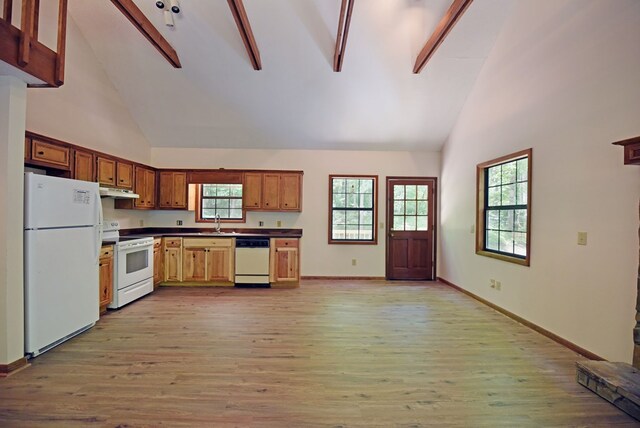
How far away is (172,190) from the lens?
232 inches

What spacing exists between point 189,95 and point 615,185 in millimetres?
5420

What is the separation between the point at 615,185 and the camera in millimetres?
2635

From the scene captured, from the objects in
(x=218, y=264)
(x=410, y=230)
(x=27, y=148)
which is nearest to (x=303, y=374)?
(x=218, y=264)

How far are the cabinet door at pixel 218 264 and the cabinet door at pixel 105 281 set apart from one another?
5.06 feet

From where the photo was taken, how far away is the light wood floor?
2.04 m

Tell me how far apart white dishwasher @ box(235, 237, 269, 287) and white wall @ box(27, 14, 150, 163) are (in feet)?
8.03

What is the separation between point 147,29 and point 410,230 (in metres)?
5.15

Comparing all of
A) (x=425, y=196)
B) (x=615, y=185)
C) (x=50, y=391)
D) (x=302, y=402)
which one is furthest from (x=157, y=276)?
(x=615, y=185)

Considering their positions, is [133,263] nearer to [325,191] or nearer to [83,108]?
[83,108]

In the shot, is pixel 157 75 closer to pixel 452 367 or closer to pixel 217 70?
pixel 217 70

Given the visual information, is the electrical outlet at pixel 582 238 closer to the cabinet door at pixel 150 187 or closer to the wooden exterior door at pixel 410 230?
the wooden exterior door at pixel 410 230

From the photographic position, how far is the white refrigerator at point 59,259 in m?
2.70

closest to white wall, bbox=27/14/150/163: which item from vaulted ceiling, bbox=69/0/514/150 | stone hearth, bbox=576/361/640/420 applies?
vaulted ceiling, bbox=69/0/514/150

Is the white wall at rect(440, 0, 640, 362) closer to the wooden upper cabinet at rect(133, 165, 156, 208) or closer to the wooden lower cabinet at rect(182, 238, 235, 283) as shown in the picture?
the wooden lower cabinet at rect(182, 238, 235, 283)
